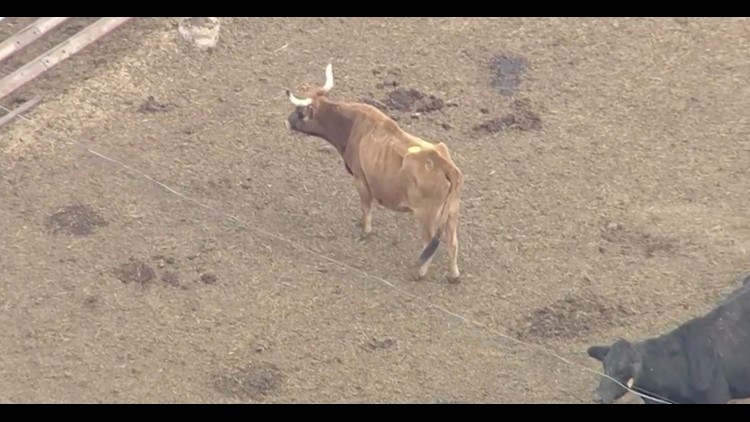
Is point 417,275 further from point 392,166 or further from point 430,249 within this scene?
point 392,166

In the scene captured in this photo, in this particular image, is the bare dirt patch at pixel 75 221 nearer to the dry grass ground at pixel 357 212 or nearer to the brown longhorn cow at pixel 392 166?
the dry grass ground at pixel 357 212

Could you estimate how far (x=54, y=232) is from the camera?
35.0 feet

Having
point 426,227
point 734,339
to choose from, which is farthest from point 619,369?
point 426,227

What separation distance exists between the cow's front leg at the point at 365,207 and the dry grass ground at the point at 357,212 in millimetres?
139

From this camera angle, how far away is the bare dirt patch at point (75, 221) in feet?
35.1

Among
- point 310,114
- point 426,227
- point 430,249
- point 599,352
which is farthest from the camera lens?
point 310,114

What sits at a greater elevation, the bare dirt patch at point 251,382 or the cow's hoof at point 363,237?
the cow's hoof at point 363,237

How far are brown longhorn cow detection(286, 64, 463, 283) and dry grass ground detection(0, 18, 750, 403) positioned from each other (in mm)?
424

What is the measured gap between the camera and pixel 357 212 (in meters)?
11.1

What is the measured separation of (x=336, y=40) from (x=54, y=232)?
3.81 metres

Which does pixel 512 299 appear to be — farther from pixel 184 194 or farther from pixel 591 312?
pixel 184 194

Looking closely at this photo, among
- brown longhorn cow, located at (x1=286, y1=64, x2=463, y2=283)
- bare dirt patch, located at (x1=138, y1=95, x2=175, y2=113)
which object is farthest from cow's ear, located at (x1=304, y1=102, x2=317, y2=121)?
bare dirt patch, located at (x1=138, y1=95, x2=175, y2=113)

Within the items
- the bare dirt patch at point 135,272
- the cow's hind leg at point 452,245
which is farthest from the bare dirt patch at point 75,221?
the cow's hind leg at point 452,245

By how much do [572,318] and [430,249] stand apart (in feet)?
3.64
